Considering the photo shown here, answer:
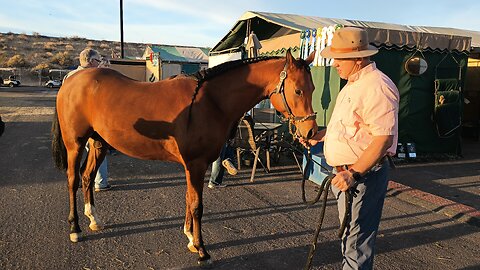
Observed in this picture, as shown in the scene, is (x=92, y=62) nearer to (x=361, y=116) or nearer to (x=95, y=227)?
(x=95, y=227)

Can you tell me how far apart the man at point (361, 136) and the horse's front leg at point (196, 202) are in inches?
55.5

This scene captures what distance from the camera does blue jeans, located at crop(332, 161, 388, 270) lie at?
2.18 metres

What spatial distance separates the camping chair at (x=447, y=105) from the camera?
7.95 m

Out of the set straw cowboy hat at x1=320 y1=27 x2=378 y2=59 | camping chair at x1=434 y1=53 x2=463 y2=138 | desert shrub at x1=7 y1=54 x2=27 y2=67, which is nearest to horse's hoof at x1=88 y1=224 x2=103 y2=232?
straw cowboy hat at x1=320 y1=27 x2=378 y2=59

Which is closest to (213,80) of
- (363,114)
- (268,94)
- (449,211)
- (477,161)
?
(268,94)

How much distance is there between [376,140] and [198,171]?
1826 millimetres

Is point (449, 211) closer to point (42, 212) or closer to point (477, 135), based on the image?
point (42, 212)

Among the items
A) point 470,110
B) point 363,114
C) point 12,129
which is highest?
point 363,114

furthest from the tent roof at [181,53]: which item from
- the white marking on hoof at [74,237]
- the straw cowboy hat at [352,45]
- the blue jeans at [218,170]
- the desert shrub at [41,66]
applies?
the desert shrub at [41,66]

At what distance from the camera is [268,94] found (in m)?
3.23

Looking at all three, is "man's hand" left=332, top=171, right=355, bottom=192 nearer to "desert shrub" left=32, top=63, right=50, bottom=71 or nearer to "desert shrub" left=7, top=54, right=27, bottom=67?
"desert shrub" left=32, top=63, right=50, bottom=71

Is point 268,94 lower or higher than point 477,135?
higher

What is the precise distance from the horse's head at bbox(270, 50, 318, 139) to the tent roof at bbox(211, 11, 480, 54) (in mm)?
4931

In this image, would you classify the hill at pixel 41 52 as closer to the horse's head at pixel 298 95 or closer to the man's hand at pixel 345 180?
the horse's head at pixel 298 95
